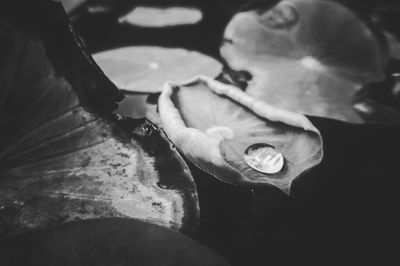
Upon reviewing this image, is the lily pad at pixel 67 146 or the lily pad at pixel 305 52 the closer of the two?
the lily pad at pixel 67 146

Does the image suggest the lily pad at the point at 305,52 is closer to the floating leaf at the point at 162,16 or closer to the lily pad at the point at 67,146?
the floating leaf at the point at 162,16

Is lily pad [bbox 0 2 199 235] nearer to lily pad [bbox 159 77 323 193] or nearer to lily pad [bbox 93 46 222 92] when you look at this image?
lily pad [bbox 159 77 323 193]

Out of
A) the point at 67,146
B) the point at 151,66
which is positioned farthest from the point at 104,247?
the point at 151,66

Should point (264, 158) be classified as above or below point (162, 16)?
below

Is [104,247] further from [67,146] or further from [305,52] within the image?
[305,52]

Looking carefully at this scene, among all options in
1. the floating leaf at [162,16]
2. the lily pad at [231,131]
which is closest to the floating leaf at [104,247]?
the lily pad at [231,131]

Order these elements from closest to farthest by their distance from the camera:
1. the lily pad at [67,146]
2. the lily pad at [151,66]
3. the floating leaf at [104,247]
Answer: the floating leaf at [104,247], the lily pad at [67,146], the lily pad at [151,66]
